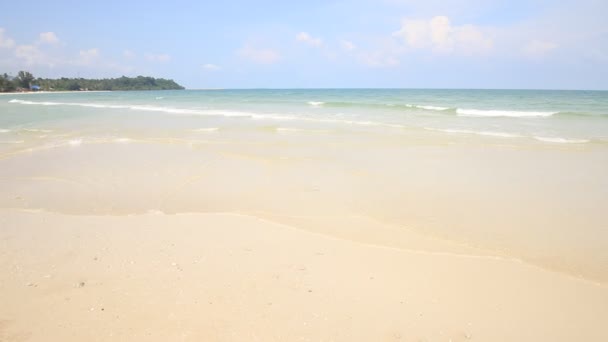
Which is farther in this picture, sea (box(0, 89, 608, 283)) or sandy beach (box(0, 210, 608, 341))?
sea (box(0, 89, 608, 283))

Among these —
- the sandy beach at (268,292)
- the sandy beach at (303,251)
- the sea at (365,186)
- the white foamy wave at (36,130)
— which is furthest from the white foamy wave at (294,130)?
the sandy beach at (268,292)

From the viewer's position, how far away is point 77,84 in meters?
112

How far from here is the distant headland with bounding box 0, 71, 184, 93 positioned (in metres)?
93.5

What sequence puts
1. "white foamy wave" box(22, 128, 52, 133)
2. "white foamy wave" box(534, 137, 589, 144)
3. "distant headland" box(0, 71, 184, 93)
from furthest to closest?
"distant headland" box(0, 71, 184, 93)
"white foamy wave" box(22, 128, 52, 133)
"white foamy wave" box(534, 137, 589, 144)

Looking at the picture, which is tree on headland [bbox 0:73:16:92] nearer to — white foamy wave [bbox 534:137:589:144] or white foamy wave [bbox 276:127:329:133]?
white foamy wave [bbox 276:127:329:133]

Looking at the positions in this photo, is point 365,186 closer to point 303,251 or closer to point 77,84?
point 303,251

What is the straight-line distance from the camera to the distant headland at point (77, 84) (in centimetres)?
9349

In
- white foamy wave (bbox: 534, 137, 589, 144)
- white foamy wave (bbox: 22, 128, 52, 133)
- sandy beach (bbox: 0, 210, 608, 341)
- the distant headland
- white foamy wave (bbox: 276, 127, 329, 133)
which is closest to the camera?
sandy beach (bbox: 0, 210, 608, 341)

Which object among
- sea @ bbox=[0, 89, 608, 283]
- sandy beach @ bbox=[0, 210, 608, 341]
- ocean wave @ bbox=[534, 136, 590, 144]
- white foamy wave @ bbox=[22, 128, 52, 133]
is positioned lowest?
sandy beach @ bbox=[0, 210, 608, 341]

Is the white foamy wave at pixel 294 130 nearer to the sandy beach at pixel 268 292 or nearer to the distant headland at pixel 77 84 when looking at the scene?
the sandy beach at pixel 268 292

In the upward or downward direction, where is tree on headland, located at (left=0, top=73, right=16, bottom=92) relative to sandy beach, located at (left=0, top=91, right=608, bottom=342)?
upward

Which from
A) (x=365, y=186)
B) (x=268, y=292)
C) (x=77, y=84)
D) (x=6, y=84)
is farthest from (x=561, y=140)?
(x=77, y=84)

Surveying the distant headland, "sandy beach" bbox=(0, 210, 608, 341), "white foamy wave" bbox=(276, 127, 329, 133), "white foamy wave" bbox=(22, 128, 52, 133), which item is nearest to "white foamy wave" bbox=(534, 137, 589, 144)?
"white foamy wave" bbox=(276, 127, 329, 133)

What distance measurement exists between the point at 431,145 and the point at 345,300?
925cm
